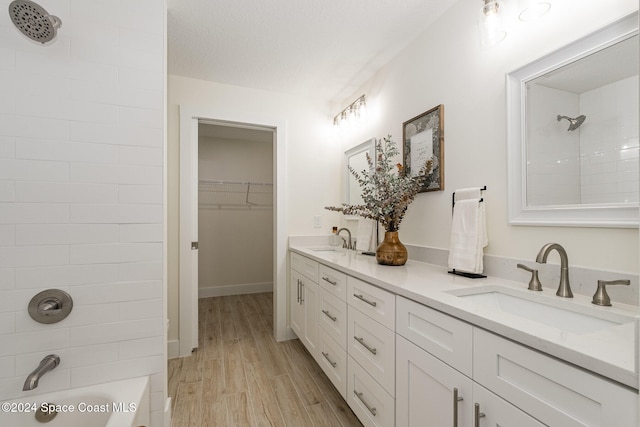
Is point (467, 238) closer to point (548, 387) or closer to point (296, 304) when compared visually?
point (548, 387)

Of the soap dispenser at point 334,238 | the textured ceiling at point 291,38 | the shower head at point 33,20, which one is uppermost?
the textured ceiling at point 291,38

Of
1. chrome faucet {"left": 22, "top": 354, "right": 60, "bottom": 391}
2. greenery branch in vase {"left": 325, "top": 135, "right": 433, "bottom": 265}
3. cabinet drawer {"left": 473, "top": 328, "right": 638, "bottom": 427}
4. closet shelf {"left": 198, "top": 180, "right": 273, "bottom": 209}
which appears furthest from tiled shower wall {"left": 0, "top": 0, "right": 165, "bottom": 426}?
closet shelf {"left": 198, "top": 180, "right": 273, "bottom": 209}

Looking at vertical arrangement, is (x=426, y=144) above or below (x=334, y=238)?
above

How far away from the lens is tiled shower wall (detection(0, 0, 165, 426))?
4.31ft

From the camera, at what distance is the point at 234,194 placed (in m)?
4.28

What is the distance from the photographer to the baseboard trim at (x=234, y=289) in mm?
4133

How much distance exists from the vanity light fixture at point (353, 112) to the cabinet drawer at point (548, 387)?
212 cm

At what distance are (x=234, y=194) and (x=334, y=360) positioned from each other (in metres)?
3.09

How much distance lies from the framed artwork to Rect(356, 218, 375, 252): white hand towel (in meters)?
0.54

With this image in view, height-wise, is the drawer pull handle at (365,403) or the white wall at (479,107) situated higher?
the white wall at (479,107)

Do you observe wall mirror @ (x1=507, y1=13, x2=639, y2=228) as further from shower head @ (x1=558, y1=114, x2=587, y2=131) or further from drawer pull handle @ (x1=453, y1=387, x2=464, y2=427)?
drawer pull handle @ (x1=453, y1=387, x2=464, y2=427)

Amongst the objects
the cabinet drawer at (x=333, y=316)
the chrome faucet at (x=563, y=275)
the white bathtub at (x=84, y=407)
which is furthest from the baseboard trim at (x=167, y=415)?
the chrome faucet at (x=563, y=275)

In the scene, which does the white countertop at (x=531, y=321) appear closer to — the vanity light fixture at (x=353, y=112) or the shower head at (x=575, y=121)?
the shower head at (x=575, y=121)

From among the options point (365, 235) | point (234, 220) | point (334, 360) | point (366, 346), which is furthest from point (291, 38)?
point (234, 220)
